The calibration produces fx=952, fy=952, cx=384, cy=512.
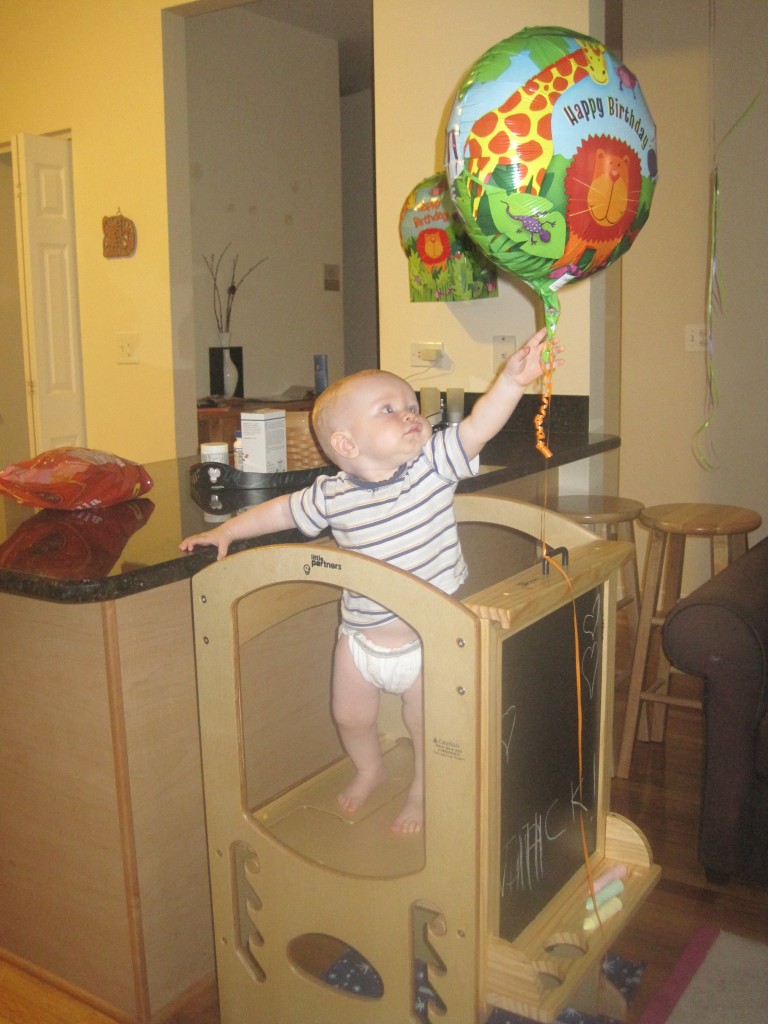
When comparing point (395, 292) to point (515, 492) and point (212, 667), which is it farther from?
point (212, 667)

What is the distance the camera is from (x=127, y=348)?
13.3ft

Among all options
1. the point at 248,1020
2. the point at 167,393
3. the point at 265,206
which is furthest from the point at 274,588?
the point at 265,206

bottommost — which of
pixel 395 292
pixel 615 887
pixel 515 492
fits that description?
pixel 615 887

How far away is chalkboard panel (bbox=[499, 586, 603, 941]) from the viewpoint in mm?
1285

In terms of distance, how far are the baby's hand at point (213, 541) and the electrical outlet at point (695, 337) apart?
2899mm

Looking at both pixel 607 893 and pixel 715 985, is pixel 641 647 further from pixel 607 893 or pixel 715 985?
pixel 607 893

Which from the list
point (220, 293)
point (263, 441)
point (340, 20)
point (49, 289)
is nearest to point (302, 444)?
point (263, 441)

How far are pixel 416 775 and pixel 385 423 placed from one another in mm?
555

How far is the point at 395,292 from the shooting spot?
3.22m

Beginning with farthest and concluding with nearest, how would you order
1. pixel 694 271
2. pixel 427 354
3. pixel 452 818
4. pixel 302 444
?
pixel 694 271, pixel 427 354, pixel 302 444, pixel 452 818

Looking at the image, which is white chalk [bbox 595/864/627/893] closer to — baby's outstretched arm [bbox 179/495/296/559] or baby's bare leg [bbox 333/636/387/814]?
baby's bare leg [bbox 333/636/387/814]

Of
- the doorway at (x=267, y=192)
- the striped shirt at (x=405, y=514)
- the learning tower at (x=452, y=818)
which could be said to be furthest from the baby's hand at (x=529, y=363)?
the doorway at (x=267, y=192)

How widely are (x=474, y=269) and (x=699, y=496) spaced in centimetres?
177

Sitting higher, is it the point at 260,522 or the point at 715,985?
the point at 260,522
